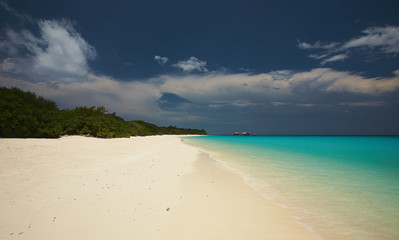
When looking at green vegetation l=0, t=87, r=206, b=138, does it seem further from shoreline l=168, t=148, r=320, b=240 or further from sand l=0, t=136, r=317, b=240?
shoreline l=168, t=148, r=320, b=240

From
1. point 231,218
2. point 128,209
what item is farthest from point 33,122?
point 231,218

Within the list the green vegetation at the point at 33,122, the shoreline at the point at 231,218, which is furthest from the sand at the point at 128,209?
the green vegetation at the point at 33,122

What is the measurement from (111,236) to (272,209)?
400 cm

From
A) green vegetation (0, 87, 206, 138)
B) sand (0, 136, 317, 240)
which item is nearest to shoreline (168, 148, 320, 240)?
sand (0, 136, 317, 240)

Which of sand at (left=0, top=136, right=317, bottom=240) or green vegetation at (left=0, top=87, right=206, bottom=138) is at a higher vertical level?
green vegetation at (left=0, top=87, right=206, bottom=138)

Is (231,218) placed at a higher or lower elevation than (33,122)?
lower

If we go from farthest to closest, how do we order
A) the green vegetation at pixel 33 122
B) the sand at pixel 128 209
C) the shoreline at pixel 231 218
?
the green vegetation at pixel 33 122 < the shoreline at pixel 231 218 < the sand at pixel 128 209

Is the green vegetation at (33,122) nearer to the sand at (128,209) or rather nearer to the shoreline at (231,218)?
the sand at (128,209)

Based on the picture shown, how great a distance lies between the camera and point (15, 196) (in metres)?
4.36

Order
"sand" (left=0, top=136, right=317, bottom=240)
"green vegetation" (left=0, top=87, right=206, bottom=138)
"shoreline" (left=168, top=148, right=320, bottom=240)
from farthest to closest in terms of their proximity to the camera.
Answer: "green vegetation" (left=0, top=87, right=206, bottom=138)
"shoreline" (left=168, top=148, right=320, bottom=240)
"sand" (left=0, top=136, right=317, bottom=240)

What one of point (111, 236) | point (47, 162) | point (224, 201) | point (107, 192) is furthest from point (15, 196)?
point (224, 201)

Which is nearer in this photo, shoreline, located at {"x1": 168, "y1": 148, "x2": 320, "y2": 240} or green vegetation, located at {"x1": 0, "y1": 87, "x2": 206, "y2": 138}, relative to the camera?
shoreline, located at {"x1": 168, "y1": 148, "x2": 320, "y2": 240}

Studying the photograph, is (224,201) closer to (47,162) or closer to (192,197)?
(192,197)

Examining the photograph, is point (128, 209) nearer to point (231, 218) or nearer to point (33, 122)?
point (231, 218)
